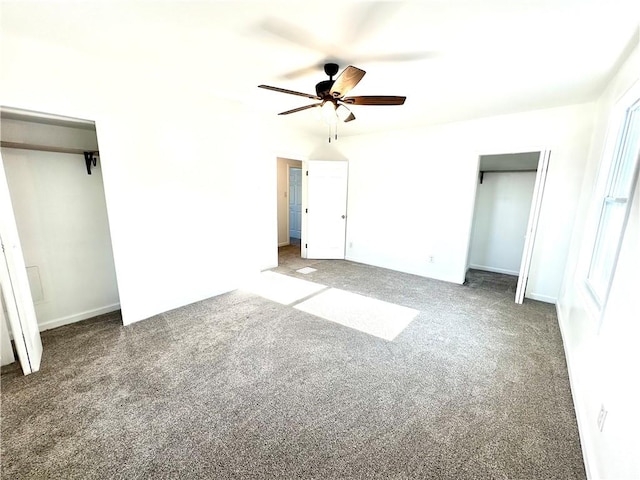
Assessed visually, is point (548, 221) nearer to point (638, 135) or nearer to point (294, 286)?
point (638, 135)

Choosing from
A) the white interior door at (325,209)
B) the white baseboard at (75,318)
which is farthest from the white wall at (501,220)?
the white baseboard at (75,318)

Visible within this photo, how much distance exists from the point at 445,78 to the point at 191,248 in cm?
326

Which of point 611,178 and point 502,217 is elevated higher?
point 611,178

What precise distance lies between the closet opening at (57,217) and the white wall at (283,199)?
3.71 metres

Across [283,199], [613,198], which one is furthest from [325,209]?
[613,198]

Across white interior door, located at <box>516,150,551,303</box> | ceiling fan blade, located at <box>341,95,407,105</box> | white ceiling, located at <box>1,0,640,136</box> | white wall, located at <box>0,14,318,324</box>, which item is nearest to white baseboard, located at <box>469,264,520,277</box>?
white interior door, located at <box>516,150,551,303</box>

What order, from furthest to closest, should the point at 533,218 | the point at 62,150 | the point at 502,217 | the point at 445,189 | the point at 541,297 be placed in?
the point at 502,217 < the point at 445,189 < the point at 541,297 < the point at 533,218 < the point at 62,150

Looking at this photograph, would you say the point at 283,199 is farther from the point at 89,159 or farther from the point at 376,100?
the point at 376,100

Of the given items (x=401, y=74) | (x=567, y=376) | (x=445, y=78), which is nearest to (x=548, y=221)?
(x=567, y=376)

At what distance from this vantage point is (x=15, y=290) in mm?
1881

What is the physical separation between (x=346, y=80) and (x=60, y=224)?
9.96 ft

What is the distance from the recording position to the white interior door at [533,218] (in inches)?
122

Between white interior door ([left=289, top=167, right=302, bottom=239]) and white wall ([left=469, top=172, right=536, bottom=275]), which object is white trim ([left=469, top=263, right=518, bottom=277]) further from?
white interior door ([left=289, top=167, right=302, bottom=239])

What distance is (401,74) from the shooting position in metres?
2.43
